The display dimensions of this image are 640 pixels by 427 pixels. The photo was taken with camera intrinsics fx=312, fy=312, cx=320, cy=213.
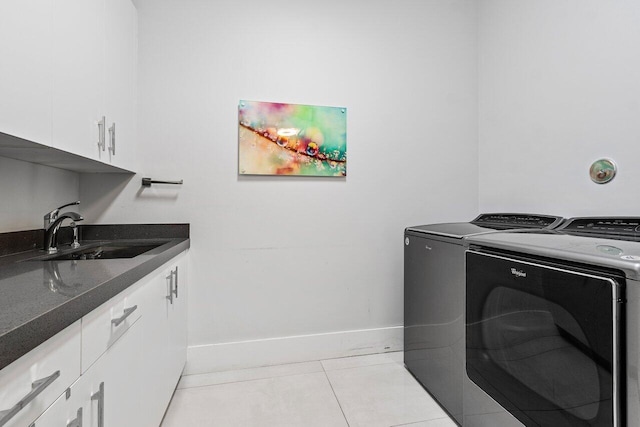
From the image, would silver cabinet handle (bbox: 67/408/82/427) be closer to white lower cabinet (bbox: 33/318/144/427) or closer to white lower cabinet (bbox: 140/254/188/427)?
white lower cabinet (bbox: 33/318/144/427)

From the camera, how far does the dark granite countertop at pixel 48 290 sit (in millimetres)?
546

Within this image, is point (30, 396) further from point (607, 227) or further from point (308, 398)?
point (607, 227)

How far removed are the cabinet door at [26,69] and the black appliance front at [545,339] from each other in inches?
68.6

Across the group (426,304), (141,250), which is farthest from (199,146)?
(426,304)

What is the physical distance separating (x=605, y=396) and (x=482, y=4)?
2.67m

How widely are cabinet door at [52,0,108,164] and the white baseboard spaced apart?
4.54 ft

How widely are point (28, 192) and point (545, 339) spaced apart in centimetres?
229

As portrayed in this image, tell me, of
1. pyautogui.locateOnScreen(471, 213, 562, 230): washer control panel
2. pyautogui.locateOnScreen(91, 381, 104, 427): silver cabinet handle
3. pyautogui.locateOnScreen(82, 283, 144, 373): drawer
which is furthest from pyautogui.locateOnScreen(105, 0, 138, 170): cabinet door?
pyautogui.locateOnScreen(471, 213, 562, 230): washer control panel

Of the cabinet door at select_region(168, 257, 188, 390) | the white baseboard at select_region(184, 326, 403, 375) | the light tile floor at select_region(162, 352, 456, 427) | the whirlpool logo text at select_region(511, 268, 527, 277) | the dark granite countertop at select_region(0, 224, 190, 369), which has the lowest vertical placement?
the light tile floor at select_region(162, 352, 456, 427)

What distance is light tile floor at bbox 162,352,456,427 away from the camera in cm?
159

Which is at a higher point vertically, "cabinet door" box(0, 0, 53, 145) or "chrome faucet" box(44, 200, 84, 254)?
"cabinet door" box(0, 0, 53, 145)

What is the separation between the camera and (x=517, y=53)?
2109 mm

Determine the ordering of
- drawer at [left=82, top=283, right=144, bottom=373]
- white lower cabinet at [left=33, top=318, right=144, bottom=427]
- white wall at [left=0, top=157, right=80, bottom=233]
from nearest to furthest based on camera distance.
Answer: white lower cabinet at [left=33, top=318, right=144, bottom=427] < drawer at [left=82, top=283, right=144, bottom=373] < white wall at [left=0, top=157, right=80, bottom=233]

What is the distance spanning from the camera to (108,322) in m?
0.90
